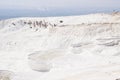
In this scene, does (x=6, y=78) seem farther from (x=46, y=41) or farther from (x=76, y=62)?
(x=46, y=41)

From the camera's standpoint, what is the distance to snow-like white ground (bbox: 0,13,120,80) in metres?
23.0

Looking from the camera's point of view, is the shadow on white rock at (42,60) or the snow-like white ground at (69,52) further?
the shadow on white rock at (42,60)

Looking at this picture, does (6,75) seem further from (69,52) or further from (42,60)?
(69,52)

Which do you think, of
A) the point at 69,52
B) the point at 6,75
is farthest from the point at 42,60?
the point at 6,75

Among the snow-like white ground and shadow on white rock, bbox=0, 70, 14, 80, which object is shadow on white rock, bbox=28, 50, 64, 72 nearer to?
the snow-like white ground

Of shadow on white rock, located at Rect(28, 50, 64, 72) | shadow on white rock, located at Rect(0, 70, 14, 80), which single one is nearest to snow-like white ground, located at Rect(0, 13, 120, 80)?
shadow on white rock, located at Rect(28, 50, 64, 72)

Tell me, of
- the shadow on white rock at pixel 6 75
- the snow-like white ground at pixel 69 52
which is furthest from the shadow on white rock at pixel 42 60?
the shadow on white rock at pixel 6 75

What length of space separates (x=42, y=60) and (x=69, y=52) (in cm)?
372

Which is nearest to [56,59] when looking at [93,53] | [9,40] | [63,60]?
[63,60]

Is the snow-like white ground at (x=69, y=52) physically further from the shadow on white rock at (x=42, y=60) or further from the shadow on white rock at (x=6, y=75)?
the shadow on white rock at (x=6, y=75)

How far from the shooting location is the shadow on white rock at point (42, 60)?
86.6 ft

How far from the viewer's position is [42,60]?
29516mm

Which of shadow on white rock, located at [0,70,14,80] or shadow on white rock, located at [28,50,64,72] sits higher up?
shadow on white rock, located at [0,70,14,80]

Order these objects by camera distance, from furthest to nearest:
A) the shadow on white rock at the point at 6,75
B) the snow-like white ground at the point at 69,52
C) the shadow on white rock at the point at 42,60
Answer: the shadow on white rock at the point at 42,60 < the snow-like white ground at the point at 69,52 < the shadow on white rock at the point at 6,75
